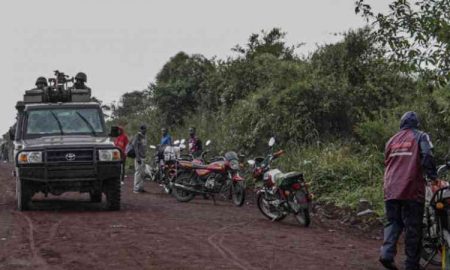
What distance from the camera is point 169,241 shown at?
1021 cm

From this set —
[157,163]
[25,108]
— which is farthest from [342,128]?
[25,108]

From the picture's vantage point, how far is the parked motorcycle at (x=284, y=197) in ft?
41.9

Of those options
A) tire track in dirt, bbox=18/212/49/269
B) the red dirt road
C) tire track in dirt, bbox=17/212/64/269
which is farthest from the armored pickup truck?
tire track in dirt, bbox=18/212/49/269

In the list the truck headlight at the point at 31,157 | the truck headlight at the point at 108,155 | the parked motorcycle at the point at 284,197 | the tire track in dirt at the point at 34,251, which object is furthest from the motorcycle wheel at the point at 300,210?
the truck headlight at the point at 31,157

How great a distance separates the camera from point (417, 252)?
820 cm

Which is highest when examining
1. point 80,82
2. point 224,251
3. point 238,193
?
point 80,82

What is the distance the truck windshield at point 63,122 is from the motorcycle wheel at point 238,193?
3149 millimetres

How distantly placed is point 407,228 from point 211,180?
29.2 ft

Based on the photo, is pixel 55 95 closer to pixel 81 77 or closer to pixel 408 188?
pixel 81 77

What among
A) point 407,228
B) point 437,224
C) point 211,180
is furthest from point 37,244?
point 211,180

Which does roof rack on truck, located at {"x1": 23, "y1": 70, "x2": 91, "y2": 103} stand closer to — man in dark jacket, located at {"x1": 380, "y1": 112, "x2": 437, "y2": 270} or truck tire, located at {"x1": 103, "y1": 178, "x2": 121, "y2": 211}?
truck tire, located at {"x1": 103, "y1": 178, "x2": 121, "y2": 211}

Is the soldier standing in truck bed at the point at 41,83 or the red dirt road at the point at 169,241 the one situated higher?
the soldier standing in truck bed at the point at 41,83

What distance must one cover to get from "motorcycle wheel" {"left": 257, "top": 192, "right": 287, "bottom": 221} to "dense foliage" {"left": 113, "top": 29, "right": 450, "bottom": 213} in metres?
1.73

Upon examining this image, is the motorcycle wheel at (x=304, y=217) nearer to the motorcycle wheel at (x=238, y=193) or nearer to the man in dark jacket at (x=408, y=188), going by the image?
the motorcycle wheel at (x=238, y=193)
